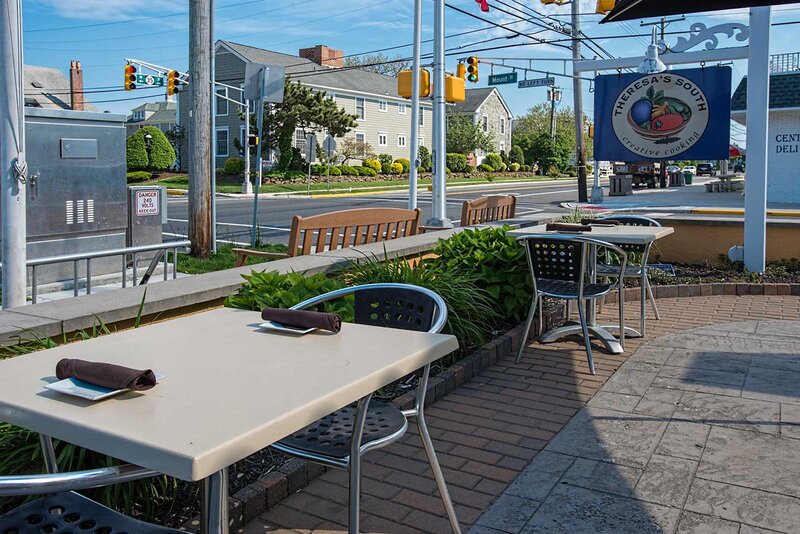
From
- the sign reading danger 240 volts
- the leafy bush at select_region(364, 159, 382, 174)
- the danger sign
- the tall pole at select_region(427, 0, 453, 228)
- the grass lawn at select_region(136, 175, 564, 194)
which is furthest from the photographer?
the leafy bush at select_region(364, 159, 382, 174)

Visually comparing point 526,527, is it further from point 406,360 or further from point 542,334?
point 542,334

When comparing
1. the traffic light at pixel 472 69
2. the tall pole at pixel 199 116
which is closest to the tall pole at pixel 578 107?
the traffic light at pixel 472 69

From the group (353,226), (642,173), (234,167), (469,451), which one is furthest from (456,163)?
(469,451)

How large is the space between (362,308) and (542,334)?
3.39m

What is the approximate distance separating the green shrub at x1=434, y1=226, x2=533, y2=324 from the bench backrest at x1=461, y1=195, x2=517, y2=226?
2760 millimetres

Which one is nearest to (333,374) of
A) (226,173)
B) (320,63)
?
(226,173)

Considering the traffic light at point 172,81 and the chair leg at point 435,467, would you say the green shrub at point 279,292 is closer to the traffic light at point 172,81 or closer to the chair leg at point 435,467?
the chair leg at point 435,467

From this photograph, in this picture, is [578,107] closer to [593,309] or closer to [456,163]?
[593,309]

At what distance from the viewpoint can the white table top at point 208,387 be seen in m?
1.78

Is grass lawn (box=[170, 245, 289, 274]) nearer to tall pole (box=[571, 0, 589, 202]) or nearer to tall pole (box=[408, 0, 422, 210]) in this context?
tall pole (box=[408, 0, 422, 210])

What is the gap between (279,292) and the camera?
4574mm

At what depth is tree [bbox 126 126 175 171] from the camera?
41219mm

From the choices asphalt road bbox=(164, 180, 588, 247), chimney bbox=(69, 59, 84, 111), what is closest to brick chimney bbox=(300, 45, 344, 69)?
chimney bbox=(69, 59, 84, 111)

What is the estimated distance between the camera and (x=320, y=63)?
5059 cm
